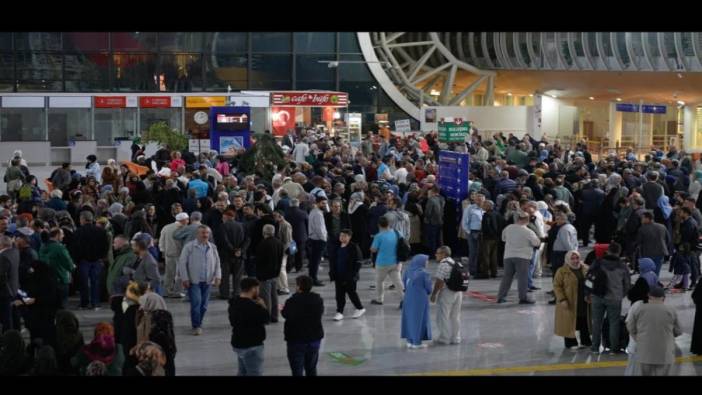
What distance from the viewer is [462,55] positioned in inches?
2217

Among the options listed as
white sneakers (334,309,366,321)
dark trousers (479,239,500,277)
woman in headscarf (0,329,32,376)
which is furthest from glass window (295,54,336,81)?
woman in headscarf (0,329,32,376)

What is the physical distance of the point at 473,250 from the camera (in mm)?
18094

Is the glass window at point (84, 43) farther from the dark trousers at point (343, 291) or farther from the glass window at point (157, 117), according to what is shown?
the dark trousers at point (343, 291)

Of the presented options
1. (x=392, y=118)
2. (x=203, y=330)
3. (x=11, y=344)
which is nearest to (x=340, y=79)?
(x=392, y=118)

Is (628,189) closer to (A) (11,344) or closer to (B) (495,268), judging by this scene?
→ (B) (495,268)

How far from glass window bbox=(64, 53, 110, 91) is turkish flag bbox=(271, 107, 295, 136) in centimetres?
891

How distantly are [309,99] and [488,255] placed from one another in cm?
2070

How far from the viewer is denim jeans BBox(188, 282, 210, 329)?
13.9 m

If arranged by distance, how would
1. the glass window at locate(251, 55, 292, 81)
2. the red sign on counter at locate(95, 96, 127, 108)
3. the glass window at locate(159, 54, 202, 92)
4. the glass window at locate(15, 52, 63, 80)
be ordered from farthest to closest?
the glass window at locate(251, 55, 292, 81) → the glass window at locate(159, 54, 202, 92) → the glass window at locate(15, 52, 63, 80) → the red sign on counter at locate(95, 96, 127, 108)

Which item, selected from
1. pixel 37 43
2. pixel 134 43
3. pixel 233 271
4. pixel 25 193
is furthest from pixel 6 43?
pixel 233 271

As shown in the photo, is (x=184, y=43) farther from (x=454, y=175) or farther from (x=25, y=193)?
(x=454, y=175)

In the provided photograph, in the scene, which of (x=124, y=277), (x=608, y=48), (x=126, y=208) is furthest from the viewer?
(x=608, y=48)

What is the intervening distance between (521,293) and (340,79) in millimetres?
32967

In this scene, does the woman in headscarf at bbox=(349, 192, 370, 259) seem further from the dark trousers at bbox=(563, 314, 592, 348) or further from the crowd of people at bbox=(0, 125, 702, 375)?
the dark trousers at bbox=(563, 314, 592, 348)
